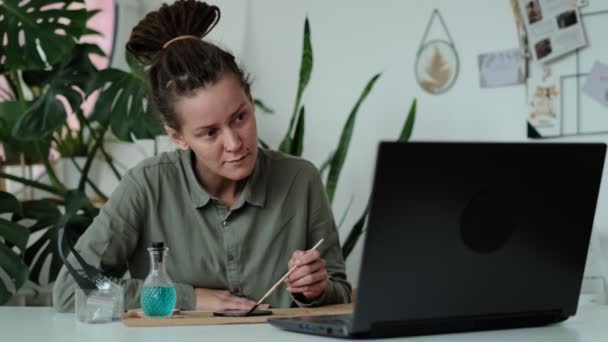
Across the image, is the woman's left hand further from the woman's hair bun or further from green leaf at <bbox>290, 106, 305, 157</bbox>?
green leaf at <bbox>290, 106, 305, 157</bbox>

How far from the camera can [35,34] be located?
316 cm

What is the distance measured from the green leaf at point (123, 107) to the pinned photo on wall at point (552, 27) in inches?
48.5

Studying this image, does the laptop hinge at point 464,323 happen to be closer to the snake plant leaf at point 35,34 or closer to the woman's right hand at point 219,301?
the woman's right hand at point 219,301

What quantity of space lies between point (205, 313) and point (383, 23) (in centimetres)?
181

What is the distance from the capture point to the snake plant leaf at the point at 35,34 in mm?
3111

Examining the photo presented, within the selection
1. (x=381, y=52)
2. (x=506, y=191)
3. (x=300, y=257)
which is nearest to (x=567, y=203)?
(x=506, y=191)

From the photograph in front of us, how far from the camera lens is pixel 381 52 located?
3.27m

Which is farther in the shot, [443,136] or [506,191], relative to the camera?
[443,136]

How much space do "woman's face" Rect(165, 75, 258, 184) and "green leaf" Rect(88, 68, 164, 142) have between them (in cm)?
126

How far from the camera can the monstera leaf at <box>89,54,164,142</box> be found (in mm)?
3213

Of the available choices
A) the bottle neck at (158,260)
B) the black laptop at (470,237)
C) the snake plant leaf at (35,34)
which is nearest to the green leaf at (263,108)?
the snake plant leaf at (35,34)

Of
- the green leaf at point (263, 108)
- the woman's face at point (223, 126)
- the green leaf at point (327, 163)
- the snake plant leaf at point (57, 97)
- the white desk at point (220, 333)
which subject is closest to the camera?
the white desk at point (220, 333)

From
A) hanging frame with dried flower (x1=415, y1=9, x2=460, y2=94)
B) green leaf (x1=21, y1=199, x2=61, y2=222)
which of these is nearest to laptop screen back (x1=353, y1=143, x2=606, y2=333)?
hanging frame with dried flower (x1=415, y1=9, x2=460, y2=94)

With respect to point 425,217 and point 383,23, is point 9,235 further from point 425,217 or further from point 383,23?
point 425,217
